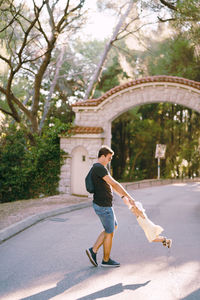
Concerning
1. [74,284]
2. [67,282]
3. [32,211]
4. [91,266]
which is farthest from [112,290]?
[32,211]

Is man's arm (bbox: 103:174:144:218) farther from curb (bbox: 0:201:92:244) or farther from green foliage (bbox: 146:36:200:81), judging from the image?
green foliage (bbox: 146:36:200:81)

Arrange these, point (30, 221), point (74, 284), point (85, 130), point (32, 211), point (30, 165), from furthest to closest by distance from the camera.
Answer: point (30, 165) < point (85, 130) < point (32, 211) < point (30, 221) < point (74, 284)

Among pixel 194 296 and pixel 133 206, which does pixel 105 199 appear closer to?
pixel 133 206

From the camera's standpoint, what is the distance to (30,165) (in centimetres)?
1712

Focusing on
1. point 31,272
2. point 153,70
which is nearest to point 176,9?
point 31,272

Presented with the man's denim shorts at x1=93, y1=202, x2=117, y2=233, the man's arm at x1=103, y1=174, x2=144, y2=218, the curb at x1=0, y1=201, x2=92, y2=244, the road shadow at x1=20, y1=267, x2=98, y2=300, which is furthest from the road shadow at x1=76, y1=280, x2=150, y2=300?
the curb at x1=0, y1=201, x2=92, y2=244

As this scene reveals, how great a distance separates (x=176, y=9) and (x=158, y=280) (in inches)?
471

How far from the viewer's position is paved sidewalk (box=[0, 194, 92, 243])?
29.5 feet

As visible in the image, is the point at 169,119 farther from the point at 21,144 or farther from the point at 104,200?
the point at 104,200

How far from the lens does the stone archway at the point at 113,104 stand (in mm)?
15185

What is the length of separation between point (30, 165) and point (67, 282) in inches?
481

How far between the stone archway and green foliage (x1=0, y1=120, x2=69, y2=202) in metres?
0.49

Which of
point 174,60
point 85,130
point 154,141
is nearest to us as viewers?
point 85,130

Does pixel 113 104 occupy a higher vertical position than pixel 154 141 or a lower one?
higher
